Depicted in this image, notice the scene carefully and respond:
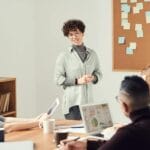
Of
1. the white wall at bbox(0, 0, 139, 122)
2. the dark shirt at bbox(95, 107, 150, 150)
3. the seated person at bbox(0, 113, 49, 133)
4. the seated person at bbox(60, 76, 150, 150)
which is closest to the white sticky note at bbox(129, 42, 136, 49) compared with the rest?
the white wall at bbox(0, 0, 139, 122)

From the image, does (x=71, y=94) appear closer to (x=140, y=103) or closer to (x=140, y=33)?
(x=140, y=33)

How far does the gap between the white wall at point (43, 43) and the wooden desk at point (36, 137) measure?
2.38 meters

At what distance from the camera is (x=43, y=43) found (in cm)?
578

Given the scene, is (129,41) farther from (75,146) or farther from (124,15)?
(75,146)

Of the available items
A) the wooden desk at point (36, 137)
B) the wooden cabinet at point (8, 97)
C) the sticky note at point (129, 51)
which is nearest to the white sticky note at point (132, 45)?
the sticky note at point (129, 51)

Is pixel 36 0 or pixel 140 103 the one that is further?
pixel 36 0

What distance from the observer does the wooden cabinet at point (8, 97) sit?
188 inches

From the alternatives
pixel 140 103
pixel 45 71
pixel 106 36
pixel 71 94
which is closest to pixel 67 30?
pixel 71 94

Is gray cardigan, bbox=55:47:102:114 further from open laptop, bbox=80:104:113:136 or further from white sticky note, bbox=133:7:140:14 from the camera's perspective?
white sticky note, bbox=133:7:140:14

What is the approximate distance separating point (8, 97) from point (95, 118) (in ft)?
7.35

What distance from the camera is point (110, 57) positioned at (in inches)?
211

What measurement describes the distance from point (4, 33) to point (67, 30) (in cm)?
139

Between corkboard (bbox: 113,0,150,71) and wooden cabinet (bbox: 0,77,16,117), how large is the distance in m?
1.42

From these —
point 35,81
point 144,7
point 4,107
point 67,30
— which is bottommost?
point 4,107
